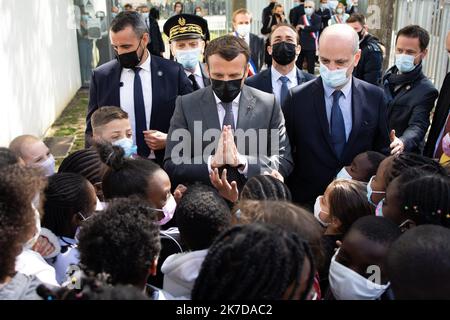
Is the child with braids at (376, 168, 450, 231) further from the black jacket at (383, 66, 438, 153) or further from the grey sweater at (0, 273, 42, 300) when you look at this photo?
the black jacket at (383, 66, 438, 153)

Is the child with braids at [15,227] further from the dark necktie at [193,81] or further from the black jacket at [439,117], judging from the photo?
the black jacket at [439,117]

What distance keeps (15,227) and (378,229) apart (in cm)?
140

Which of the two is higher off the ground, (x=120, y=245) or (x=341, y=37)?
(x=341, y=37)

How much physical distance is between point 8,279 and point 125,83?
7.68 feet

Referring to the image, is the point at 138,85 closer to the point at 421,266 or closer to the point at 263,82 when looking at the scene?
the point at 263,82

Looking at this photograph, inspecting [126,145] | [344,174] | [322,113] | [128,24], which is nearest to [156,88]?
[128,24]

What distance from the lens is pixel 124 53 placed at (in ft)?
12.1

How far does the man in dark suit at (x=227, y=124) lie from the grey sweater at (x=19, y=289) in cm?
142

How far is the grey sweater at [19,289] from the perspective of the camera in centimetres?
159

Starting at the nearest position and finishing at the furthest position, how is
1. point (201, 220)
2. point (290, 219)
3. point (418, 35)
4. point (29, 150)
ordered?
point (290, 219) < point (201, 220) < point (29, 150) < point (418, 35)

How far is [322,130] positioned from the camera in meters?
3.14

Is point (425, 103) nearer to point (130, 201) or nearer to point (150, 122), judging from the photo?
point (150, 122)

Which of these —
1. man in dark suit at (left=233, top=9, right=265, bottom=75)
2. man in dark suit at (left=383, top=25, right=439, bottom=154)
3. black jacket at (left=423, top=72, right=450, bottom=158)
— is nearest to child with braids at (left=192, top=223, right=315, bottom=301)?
man in dark suit at (left=383, top=25, right=439, bottom=154)
